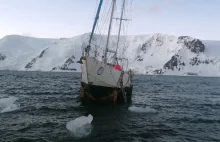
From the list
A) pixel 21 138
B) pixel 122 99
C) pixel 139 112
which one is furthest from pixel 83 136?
pixel 122 99

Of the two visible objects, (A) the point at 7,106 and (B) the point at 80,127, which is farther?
(A) the point at 7,106

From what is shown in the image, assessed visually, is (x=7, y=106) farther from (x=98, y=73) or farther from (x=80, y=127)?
(x=80, y=127)

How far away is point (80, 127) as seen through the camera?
1858 centimetres

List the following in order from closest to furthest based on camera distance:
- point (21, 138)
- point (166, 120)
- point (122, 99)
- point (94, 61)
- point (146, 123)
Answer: point (21, 138), point (146, 123), point (166, 120), point (94, 61), point (122, 99)

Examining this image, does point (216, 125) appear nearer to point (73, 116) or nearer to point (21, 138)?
point (73, 116)

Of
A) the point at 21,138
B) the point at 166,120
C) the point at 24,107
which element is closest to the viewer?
the point at 21,138

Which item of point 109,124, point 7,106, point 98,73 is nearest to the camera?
point 109,124

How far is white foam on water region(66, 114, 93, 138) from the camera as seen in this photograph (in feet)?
58.0

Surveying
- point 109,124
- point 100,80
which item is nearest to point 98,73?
point 100,80

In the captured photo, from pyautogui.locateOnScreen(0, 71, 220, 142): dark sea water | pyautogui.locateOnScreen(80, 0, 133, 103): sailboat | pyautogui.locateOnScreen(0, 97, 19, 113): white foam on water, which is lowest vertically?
pyautogui.locateOnScreen(0, 97, 19, 113): white foam on water

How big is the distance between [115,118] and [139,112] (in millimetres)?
3994

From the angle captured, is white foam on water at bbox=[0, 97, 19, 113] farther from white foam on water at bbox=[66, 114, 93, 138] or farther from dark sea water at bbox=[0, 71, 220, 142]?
white foam on water at bbox=[66, 114, 93, 138]

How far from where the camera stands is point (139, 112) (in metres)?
27.1

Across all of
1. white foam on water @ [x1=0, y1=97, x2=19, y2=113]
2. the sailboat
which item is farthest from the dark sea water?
the sailboat
